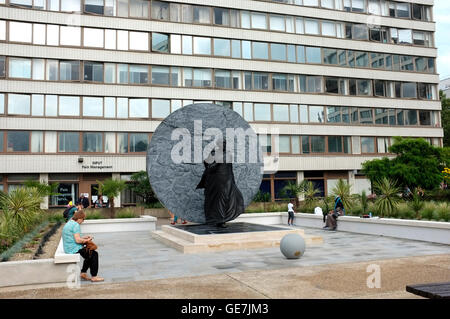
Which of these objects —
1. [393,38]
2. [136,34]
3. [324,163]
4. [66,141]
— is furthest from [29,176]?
[393,38]

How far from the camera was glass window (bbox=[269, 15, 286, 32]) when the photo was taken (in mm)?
35875

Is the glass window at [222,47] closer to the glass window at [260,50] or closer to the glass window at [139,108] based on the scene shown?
the glass window at [260,50]

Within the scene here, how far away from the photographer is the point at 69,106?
30.5 m

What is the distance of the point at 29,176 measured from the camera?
97.6ft

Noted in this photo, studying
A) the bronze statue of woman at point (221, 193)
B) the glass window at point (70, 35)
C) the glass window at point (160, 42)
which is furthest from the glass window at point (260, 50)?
the bronze statue of woman at point (221, 193)

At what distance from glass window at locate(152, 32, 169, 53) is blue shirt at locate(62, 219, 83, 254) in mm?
27009

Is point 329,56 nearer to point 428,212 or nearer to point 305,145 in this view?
point 305,145

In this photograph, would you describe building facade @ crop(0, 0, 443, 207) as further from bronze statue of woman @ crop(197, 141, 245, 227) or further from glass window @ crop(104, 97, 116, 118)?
bronze statue of woman @ crop(197, 141, 245, 227)

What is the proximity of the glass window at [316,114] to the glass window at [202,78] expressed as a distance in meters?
9.60

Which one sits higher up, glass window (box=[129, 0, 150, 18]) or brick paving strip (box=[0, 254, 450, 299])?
glass window (box=[129, 0, 150, 18])

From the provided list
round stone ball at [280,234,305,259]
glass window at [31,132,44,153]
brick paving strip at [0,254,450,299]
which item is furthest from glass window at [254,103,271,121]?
brick paving strip at [0,254,450,299]

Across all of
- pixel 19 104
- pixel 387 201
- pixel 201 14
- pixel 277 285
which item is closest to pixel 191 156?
pixel 387 201
